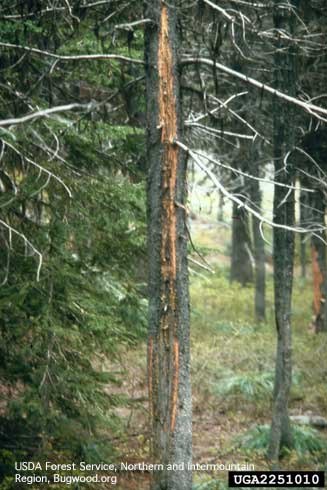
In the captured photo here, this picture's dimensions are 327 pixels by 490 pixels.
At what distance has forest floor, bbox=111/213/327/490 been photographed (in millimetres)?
12141

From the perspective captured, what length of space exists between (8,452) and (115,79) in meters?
6.32

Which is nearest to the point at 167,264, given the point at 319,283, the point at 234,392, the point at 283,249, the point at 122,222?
the point at 122,222

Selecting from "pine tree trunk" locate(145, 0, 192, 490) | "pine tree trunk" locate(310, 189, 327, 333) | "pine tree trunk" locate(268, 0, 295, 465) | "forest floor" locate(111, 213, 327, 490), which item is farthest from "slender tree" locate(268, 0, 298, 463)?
"pine tree trunk" locate(310, 189, 327, 333)

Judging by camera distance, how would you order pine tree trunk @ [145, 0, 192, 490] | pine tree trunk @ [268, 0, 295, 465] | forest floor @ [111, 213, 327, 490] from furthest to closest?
forest floor @ [111, 213, 327, 490] < pine tree trunk @ [268, 0, 295, 465] < pine tree trunk @ [145, 0, 192, 490]

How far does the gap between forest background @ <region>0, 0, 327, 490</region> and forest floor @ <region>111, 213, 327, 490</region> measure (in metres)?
0.06

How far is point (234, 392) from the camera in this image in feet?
50.8

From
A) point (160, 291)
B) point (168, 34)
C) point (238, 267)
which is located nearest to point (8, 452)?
point (160, 291)

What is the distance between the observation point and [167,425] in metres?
8.11

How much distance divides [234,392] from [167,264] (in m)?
8.05

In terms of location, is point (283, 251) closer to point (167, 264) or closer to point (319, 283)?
point (167, 264)

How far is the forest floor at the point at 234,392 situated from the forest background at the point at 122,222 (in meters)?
0.06

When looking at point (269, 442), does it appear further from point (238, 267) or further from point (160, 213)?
point (238, 267)

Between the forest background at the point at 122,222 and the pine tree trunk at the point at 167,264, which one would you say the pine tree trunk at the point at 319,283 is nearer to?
the forest background at the point at 122,222

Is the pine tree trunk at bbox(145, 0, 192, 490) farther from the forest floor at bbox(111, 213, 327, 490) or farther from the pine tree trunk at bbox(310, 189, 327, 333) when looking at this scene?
the pine tree trunk at bbox(310, 189, 327, 333)
